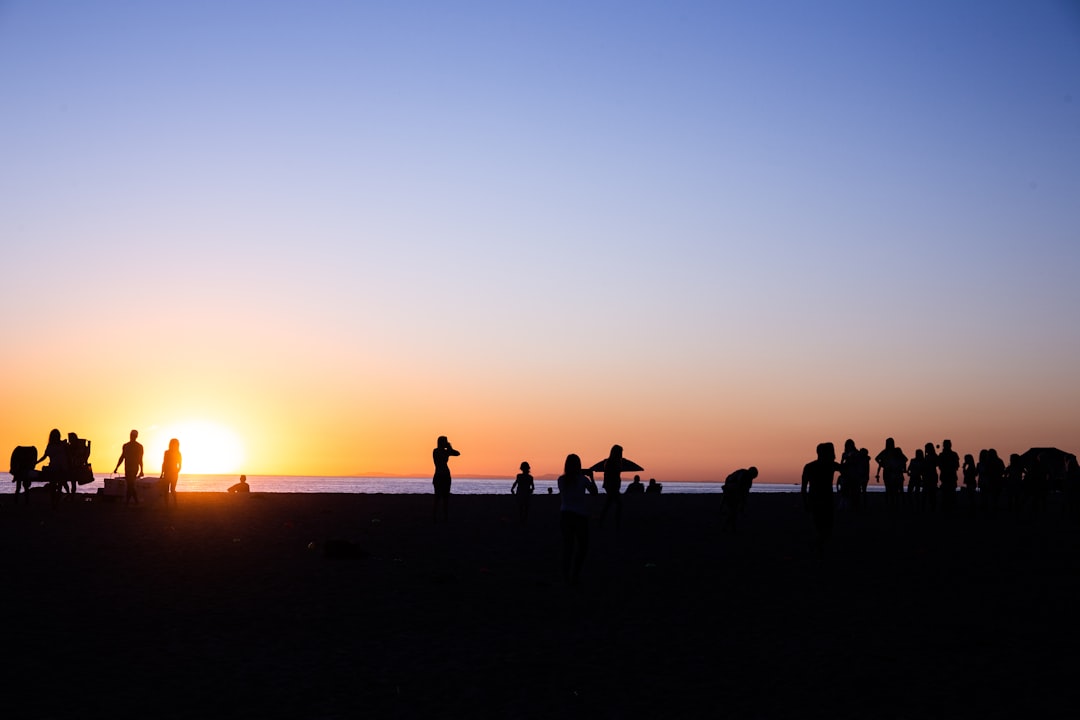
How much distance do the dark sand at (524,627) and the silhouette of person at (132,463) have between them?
687cm

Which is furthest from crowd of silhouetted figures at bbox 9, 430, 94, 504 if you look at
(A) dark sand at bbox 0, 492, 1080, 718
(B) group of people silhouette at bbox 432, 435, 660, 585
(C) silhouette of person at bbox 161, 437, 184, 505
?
(B) group of people silhouette at bbox 432, 435, 660, 585

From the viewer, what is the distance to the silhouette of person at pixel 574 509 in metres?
16.9

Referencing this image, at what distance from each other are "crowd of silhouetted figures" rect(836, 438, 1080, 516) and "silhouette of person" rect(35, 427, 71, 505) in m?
24.7

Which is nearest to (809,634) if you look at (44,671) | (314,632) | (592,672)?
(592,672)

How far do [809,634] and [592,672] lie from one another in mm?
3446

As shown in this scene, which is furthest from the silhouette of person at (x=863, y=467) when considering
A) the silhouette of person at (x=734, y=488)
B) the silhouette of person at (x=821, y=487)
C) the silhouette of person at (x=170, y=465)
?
the silhouette of person at (x=170, y=465)

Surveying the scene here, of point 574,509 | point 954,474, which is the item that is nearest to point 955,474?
point 954,474

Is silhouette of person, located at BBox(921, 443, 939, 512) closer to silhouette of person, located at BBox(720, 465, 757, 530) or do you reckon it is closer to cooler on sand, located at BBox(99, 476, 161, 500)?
silhouette of person, located at BBox(720, 465, 757, 530)

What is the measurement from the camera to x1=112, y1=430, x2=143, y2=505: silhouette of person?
102ft

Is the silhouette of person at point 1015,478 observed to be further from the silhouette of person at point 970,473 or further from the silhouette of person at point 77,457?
the silhouette of person at point 77,457

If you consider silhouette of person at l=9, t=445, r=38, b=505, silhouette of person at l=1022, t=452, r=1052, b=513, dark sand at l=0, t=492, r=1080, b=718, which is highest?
silhouette of person at l=9, t=445, r=38, b=505

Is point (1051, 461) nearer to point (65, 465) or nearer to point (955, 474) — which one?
point (955, 474)

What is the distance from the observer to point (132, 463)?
104 ft

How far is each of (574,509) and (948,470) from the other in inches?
846
